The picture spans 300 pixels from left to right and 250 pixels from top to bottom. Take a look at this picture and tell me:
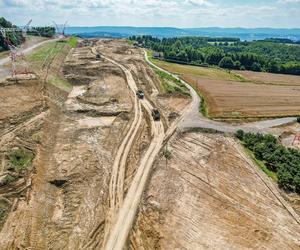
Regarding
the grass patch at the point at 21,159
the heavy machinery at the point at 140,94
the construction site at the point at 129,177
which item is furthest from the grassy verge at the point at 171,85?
the grass patch at the point at 21,159

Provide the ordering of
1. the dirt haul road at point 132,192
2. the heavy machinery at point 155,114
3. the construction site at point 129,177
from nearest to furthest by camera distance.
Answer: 1. the dirt haul road at point 132,192
2. the construction site at point 129,177
3. the heavy machinery at point 155,114

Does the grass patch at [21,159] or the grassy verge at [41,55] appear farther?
the grassy verge at [41,55]

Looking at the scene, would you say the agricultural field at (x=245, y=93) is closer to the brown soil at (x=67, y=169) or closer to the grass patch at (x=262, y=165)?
the grass patch at (x=262, y=165)

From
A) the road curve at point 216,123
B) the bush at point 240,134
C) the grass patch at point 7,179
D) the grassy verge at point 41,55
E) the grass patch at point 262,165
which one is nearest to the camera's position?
the grass patch at point 7,179

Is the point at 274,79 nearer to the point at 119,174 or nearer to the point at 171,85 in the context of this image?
the point at 171,85

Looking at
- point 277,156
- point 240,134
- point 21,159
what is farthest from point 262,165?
point 21,159

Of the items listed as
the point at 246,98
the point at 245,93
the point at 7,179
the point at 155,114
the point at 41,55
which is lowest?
the point at 245,93

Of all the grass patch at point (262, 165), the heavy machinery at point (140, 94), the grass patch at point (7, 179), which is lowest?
the heavy machinery at point (140, 94)

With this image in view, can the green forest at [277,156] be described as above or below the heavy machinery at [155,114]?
above
